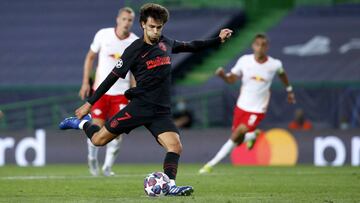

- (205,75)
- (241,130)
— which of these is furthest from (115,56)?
(205,75)

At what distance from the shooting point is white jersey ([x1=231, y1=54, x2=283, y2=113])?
17.4 metres

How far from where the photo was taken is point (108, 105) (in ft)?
49.8

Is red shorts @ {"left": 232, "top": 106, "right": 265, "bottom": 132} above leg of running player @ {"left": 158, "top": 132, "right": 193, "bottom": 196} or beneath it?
above

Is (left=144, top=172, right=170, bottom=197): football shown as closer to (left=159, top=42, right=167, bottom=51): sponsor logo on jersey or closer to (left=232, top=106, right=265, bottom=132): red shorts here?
(left=159, top=42, right=167, bottom=51): sponsor logo on jersey

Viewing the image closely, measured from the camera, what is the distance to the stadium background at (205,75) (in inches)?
830

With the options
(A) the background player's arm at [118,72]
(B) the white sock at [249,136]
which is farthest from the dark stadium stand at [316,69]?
(A) the background player's arm at [118,72]

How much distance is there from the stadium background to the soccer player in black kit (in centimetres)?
993

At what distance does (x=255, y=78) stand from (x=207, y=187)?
5.18 metres

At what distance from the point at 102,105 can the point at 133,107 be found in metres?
4.11

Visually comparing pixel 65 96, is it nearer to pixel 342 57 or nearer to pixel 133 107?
pixel 342 57

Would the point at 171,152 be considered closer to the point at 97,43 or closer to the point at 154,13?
the point at 154,13

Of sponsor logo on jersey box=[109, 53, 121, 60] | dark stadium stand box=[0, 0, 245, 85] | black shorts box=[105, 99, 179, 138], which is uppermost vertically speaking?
dark stadium stand box=[0, 0, 245, 85]

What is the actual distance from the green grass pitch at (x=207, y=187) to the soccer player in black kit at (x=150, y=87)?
681 millimetres

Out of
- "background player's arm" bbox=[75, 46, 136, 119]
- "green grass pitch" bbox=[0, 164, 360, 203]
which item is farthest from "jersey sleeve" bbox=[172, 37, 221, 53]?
"green grass pitch" bbox=[0, 164, 360, 203]
